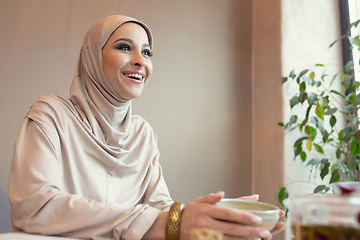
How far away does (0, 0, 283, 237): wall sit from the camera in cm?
174

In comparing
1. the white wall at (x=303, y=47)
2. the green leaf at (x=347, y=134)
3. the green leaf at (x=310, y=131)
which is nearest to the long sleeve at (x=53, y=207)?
the green leaf at (x=347, y=134)

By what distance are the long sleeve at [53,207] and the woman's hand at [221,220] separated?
87 mm

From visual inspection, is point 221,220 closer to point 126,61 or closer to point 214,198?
point 214,198

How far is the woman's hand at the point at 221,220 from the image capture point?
523 mm

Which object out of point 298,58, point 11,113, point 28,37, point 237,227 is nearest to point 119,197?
point 237,227

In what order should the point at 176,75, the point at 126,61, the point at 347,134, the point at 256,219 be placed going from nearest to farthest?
the point at 256,219 → the point at 126,61 → the point at 347,134 → the point at 176,75

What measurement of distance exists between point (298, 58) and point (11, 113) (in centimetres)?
208

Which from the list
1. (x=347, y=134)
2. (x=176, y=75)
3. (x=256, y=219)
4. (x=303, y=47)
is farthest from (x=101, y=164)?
(x=303, y=47)

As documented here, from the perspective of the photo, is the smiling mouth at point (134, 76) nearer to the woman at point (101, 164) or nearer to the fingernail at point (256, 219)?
the woman at point (101, 164)

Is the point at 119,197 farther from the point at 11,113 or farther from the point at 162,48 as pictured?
the point at 162,48

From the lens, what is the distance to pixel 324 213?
0.29m

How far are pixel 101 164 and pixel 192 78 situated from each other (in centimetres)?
141

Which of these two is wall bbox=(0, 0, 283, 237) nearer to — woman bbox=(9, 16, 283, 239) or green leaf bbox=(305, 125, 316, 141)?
green leaf bbox=(305, 125, 316, 141)

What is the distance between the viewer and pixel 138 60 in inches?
46.9
